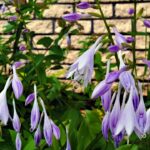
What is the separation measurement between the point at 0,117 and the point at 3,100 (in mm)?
42

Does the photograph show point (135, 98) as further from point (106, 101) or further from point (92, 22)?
point (92, 22)

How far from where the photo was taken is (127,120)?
3.34 feet

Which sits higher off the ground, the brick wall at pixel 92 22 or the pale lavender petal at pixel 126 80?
the pale lavender petal at pixel 126 80

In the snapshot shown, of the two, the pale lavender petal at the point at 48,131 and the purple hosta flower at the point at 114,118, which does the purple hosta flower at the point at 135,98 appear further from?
the pale lavender petal at the point at 48,131

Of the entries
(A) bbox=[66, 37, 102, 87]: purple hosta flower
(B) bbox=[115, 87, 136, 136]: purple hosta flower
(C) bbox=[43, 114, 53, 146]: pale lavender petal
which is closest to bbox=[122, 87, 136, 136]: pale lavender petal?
(B) bbox=[115, 87, 136, 136]: purple hosta flower

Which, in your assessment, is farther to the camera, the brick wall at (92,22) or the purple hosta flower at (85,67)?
the brick wall at (92,22)

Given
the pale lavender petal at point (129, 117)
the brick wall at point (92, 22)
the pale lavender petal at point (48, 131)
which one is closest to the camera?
the pale lavender petal at point (129, 117)

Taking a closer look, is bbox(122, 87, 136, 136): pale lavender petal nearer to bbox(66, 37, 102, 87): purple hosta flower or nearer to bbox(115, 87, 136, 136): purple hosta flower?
bbox(115, 87, 136, 136): purple hosta flower

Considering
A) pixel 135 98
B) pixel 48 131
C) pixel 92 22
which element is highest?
pixel 135 98

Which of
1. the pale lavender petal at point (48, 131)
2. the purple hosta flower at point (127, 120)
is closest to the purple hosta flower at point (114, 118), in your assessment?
the purple hosta flower at point (127, 120)

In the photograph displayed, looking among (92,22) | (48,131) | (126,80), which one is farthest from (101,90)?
(92,22)

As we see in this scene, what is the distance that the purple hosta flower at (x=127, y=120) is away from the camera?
1010 millimetres

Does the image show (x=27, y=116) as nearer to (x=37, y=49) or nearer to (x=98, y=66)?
(x=98, y=66)

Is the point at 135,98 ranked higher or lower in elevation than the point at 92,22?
higher
